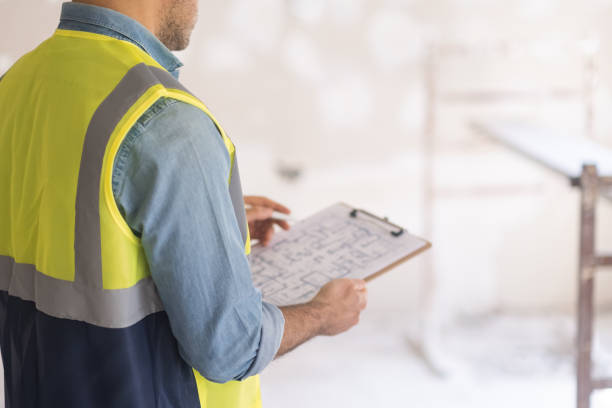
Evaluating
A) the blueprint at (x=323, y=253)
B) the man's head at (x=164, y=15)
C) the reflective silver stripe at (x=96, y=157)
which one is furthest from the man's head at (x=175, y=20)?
the blueprint at (x=323, y=253)

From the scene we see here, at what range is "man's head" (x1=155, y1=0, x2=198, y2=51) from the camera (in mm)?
866

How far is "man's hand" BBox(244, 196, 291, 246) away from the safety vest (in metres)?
0.44

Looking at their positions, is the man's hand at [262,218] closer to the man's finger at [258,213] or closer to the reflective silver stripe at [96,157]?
the man's finger at [258,213]

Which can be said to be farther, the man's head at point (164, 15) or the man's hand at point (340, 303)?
the man's hand at point (340, 303)

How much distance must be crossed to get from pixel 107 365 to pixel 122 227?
0.55 ft

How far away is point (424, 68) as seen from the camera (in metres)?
2.80

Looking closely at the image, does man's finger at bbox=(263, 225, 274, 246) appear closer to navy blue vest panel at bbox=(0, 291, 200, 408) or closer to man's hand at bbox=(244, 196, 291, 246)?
man's hand at bbox=(244, 196, 291, 246)

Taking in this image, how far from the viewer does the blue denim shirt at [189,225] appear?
2.36 ft

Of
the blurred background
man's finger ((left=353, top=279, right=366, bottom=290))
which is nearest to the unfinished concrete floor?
the blurred background

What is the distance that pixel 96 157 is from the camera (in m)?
0.73

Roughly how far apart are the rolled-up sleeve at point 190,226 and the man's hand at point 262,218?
0.50 meters

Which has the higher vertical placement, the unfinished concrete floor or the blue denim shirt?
the blue denim shirt

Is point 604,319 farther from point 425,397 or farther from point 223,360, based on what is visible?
point 223,360

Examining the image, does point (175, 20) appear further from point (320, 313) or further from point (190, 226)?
point (320, 313)
